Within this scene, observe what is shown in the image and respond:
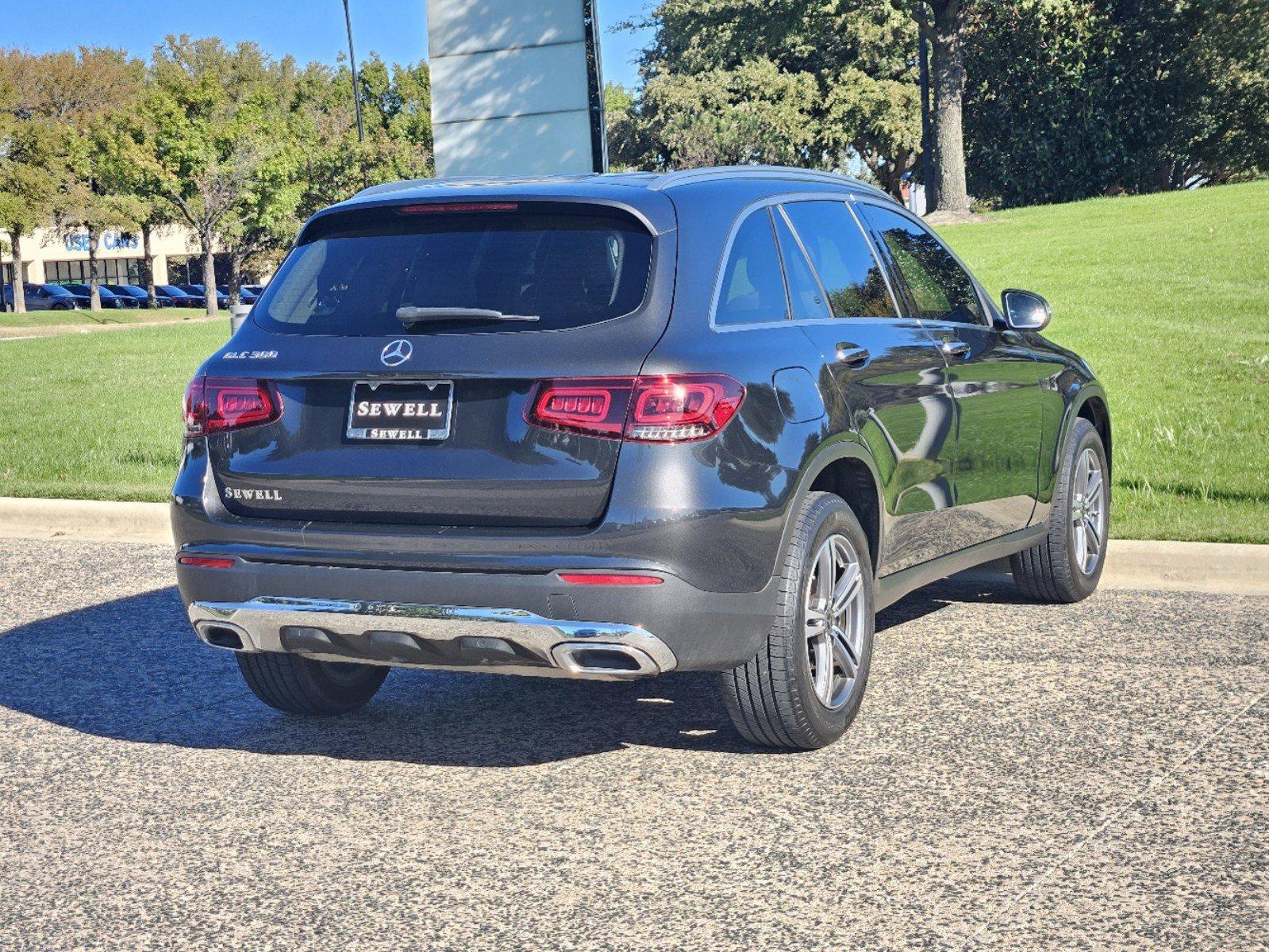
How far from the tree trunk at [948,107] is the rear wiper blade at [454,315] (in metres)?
30.5

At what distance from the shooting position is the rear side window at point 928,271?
6266 mm

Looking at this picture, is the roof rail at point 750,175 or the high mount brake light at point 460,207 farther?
the roof rail at point 750,175

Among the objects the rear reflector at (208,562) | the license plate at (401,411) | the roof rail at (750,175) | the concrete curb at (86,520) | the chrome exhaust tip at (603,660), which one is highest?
the roof rail at (750,175)

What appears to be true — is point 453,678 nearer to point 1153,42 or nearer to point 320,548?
point 320,548

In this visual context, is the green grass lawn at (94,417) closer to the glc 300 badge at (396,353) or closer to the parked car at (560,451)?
the parked car at (560,451)

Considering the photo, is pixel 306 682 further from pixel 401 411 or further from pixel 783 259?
pixel 783 259

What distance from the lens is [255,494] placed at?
16.0ft

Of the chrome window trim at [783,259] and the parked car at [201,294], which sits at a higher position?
the parked car at [201,294]

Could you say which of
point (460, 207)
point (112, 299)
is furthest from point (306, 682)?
point (112, 299)

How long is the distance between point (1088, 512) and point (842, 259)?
2.50m

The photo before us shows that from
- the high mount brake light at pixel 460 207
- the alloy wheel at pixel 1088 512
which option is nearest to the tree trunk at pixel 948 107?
the alloy wheel at pixel 1088 512

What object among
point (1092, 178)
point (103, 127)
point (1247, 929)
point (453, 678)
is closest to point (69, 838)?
point (453, 678)

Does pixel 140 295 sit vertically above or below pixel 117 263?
below

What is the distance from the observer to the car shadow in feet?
17.8
